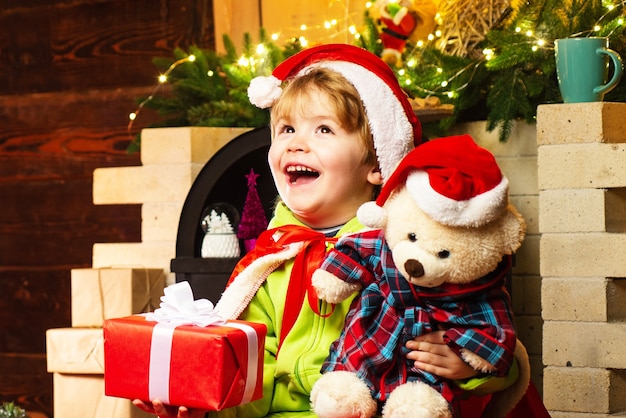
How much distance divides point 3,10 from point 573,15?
2131 millimetres

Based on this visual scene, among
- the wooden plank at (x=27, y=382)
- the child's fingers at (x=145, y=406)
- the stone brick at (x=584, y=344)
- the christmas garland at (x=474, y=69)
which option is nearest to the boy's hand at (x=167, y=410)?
the child's fingers at (x=145, y=406)

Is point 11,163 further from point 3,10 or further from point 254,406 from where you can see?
point 254,406

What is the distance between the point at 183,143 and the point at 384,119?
106 cm

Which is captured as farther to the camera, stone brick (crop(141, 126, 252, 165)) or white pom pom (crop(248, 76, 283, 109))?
stone brick (crop(141, 126, 252, 165))

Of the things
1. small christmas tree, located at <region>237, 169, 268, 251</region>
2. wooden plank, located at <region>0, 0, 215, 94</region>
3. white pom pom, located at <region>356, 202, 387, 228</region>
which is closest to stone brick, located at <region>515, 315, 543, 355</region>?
small christmas tree, located at <region>237, 169, 268, 251</region>

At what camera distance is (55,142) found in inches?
137

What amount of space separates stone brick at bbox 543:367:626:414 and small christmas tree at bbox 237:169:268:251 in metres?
0.83

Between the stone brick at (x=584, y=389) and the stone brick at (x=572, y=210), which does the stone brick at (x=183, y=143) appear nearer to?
the stone brick at (x=572, y=210)

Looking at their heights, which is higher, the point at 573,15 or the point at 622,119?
the point at 573,15

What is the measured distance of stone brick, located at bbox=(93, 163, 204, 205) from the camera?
269 cm

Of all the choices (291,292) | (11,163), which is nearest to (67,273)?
(11,163)

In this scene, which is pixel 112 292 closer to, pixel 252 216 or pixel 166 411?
pixel 252 216

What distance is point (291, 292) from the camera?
1.74m

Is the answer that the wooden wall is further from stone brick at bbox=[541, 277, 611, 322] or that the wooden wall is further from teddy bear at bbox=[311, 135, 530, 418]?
teddy bear at bbox=[311, 135, 530, 418]
